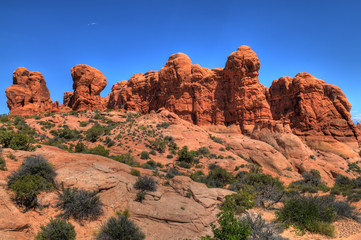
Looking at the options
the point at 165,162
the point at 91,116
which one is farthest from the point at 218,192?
the point at 91,116

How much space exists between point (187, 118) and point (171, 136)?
643 inches

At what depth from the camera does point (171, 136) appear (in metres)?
29.5

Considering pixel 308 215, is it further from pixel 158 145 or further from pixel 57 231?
pixel 158 145

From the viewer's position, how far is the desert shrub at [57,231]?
6.88m

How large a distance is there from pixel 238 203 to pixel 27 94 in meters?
45.3

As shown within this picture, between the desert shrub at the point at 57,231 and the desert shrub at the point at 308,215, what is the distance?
9.04m

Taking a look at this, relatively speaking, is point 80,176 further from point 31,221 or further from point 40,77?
point 40,77

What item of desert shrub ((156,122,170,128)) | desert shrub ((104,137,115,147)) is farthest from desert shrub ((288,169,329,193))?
desert shrub ((104,137,115,147))

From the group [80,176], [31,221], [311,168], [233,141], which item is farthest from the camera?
[233,141]

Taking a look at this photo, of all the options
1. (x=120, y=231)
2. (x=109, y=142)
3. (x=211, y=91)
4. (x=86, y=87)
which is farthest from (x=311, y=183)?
(x=86, y=87)

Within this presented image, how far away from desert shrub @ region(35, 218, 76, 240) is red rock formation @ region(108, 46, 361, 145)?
3612 centimetres

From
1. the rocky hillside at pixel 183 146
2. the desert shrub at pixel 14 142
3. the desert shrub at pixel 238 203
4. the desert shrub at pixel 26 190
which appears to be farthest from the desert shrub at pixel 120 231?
the desert shrub at pixel 14 142

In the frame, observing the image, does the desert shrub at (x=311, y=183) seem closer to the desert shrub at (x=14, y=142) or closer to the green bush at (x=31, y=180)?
the green bush at (x=31, y=180)

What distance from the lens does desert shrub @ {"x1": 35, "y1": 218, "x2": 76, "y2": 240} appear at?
271 inches
